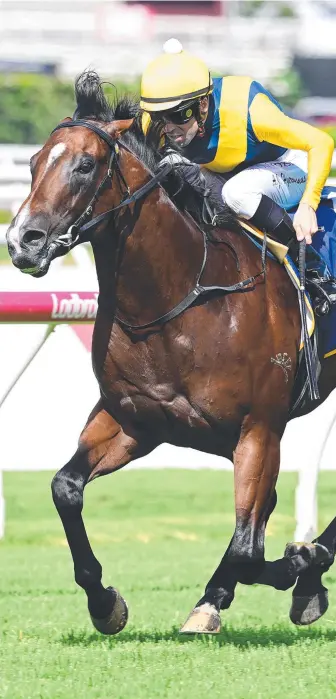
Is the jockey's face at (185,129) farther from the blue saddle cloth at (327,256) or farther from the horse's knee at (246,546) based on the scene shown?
the horse's knee at (246,546)

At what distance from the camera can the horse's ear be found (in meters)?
4.47

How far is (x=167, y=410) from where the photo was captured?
4.54 m

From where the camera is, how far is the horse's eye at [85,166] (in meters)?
4.29

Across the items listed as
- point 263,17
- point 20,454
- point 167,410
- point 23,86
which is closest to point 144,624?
point 167,410

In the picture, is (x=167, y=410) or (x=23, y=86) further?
(x=23, y=86)

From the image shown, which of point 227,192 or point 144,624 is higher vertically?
point 227,192

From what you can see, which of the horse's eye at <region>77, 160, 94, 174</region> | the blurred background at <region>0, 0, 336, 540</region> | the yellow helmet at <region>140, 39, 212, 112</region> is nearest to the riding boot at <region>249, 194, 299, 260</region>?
the yellow helmet at <region>140, 39, 212, 112</region>

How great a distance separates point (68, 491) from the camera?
15.4ft

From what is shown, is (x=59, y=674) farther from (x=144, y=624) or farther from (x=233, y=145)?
(x=233, y=145)

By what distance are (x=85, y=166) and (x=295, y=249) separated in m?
0.95

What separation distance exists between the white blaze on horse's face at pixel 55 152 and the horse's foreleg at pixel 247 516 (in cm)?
104

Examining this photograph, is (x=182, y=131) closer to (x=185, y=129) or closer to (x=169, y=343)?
(x=185, y=129)

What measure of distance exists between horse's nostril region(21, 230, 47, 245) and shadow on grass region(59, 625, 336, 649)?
4.44 feet

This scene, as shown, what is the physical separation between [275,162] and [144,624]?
5.52ft
